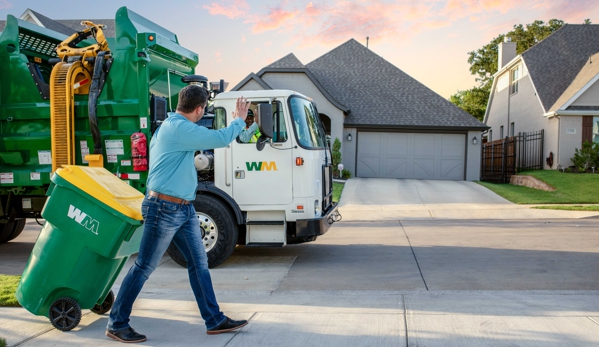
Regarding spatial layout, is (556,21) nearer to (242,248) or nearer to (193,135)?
(242,248)

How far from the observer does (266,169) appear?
750 centimetres

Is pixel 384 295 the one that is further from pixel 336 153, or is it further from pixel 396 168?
pixel 396 168

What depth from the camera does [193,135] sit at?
14.0 ft

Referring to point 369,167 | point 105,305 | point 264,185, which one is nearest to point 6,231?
point 264,185

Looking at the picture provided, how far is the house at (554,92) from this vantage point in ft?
72.4

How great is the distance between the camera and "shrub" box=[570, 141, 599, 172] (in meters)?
20.7

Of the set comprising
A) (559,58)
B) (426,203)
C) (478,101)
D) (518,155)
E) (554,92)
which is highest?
(559,58)

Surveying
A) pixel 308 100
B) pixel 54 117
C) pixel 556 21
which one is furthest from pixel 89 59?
pixel 556 21

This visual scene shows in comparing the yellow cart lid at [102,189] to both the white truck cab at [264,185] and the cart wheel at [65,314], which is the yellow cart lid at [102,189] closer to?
the cart wheel at [65,314]

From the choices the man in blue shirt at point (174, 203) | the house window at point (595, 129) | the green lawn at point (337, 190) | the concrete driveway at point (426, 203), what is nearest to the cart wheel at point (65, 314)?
the man in blue shirt at point (174, 203)

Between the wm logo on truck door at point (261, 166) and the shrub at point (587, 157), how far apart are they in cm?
1706

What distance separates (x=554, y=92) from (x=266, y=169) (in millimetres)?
20637

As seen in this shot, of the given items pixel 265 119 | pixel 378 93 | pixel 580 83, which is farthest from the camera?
pixel 378 93

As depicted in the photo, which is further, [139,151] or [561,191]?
[561,191]
